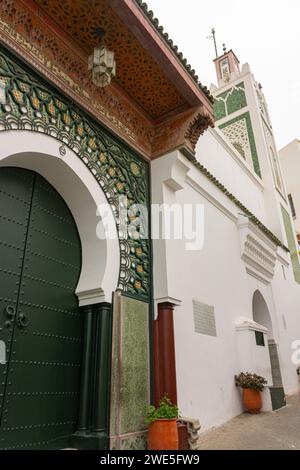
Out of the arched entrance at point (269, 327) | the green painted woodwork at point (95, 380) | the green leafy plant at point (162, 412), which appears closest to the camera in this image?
the green painted woodwork at point (95, 380)

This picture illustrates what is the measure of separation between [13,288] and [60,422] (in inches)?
43.1

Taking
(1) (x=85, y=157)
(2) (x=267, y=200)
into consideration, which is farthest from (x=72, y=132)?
(2) (x=267, y=200)

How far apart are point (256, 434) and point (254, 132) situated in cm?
802

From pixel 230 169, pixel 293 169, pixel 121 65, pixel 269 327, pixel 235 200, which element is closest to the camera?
pixel 121 65

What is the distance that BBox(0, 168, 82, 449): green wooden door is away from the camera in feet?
8.29

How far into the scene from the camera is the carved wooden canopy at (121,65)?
3055 mm

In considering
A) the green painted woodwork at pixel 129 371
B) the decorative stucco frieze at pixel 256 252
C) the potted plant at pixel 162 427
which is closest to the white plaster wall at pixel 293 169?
the decorative stucco frieze at pixel 256 252

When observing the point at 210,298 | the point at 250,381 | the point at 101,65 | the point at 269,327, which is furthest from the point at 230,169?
the point at 101,65

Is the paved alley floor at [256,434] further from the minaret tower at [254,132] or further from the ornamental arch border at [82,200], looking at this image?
the minaret tower at [254,132]

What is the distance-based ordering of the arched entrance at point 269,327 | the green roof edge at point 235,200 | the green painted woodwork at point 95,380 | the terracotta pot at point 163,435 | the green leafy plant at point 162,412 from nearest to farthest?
the green painted woodwork at point 95,380, the terracotta pot at point 163,435, the green leafy plant at point 162,412, the green roof edge at point 235,200, the arched entrance at point 269,327

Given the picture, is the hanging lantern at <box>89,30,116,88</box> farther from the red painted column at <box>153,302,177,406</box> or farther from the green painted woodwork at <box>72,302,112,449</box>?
the red painted column at <box>153,302,177,406</box>

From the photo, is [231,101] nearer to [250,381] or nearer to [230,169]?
[230,169]

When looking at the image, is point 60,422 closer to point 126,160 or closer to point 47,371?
point 47,371

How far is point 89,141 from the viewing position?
3.48m
